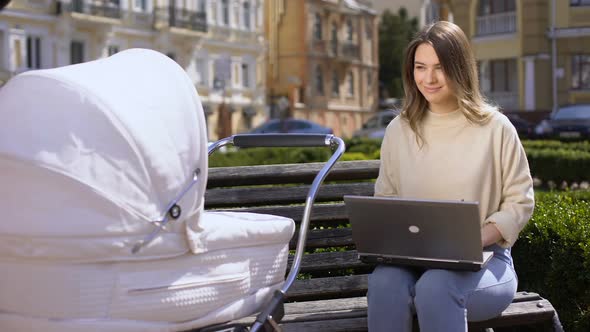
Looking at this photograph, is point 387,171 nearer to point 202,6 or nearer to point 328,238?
point 328,238

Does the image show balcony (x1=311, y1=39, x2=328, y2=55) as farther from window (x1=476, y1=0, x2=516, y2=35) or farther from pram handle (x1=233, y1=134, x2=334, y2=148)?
pram handle (x1=233, y1=134, x2=334, y2=148)

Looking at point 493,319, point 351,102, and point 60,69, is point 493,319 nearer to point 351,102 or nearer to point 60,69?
point 60,69

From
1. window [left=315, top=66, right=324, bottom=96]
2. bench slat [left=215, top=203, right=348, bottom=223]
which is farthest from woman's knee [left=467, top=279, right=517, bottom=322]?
window [left=315, top=66, right=324, bottom=96]

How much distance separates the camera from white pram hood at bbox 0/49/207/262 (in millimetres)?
3203

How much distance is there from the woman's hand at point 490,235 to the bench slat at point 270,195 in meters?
1.19

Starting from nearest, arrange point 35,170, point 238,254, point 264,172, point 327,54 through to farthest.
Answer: point 35,170
point 238,254
point 264,172
point 327,54

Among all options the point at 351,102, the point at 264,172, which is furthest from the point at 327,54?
the point at 264,172

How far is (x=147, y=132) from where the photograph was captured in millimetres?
3350

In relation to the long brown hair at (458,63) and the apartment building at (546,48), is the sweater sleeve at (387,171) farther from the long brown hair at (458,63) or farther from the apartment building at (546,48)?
the apartment building at (546,48)

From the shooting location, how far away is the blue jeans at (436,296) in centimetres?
411

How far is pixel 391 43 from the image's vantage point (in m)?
79.6

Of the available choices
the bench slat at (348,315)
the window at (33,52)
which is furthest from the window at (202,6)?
the bench slat at (348,315)

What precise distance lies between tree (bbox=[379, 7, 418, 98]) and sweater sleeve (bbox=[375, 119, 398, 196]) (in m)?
73.9

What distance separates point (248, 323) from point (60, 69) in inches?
54.6
